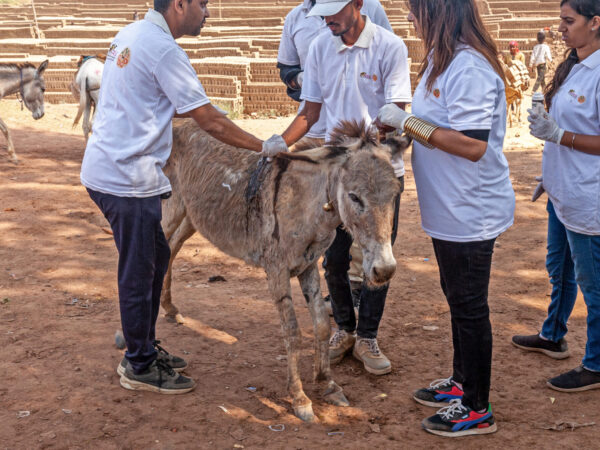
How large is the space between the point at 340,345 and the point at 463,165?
6.86 ft

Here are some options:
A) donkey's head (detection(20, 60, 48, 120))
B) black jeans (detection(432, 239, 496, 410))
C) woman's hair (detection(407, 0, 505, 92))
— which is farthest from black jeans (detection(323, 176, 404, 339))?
donkey's head (detection(20, 60, 48, 120))

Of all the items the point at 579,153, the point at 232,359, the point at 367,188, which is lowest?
the point at 232,359

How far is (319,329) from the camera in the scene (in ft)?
14.4

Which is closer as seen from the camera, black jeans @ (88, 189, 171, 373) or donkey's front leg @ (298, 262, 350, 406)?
black jeans @ (88, 189, 171, 373)

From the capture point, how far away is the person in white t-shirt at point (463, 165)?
3.30 m

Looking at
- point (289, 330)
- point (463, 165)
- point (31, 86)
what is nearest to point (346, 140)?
point (463, 165)

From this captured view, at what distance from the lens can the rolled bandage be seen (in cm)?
335

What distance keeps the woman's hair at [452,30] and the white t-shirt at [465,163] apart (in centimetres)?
5

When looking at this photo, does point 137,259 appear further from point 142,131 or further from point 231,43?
point 231,43

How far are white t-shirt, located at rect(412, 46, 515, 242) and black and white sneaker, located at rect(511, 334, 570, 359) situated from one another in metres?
1.88

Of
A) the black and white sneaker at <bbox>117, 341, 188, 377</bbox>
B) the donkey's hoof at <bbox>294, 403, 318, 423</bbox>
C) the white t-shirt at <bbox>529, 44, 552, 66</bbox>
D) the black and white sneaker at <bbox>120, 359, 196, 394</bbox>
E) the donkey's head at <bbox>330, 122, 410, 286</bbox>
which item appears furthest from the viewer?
the white t-shirt at <bbox>529, 44, 552, 66</bbox>

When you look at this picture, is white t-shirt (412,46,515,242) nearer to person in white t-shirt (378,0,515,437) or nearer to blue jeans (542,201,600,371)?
person in white t-shirt (378,0,515,437)

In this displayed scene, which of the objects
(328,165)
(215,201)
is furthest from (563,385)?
(215,201)

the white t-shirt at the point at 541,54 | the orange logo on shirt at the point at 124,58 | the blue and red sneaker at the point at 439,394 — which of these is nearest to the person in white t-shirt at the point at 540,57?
the white t-shirt at the point at 541,54
